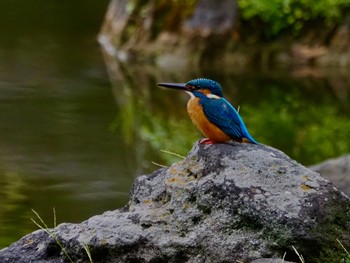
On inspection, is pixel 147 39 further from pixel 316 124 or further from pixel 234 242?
pixel 234 242

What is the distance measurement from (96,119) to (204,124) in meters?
10.3

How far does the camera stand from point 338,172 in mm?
8938

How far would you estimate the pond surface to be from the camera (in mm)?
11258

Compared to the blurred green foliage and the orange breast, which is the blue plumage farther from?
the blurred green foliage

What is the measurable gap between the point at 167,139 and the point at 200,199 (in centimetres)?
931

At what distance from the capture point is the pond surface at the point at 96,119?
11.3m

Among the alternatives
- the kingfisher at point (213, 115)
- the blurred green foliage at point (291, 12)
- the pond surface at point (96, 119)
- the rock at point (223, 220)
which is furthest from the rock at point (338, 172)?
the blurred green foliage at point (291, 12)

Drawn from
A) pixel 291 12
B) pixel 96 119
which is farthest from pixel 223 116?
pixel 291 12

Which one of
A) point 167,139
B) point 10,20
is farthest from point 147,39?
point 167,139

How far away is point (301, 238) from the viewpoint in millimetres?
4484

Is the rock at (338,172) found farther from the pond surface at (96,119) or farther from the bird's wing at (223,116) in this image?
the bird's wing at (223,116)

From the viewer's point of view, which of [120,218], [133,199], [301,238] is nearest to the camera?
[301,238]

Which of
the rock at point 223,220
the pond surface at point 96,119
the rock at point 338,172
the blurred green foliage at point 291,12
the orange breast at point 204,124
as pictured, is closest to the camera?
the rock at point 223,220

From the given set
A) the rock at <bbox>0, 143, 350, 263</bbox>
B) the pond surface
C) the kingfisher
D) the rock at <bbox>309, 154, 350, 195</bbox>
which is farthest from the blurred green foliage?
the rock at <bbox>0, 143, 350, 263</bbox>
